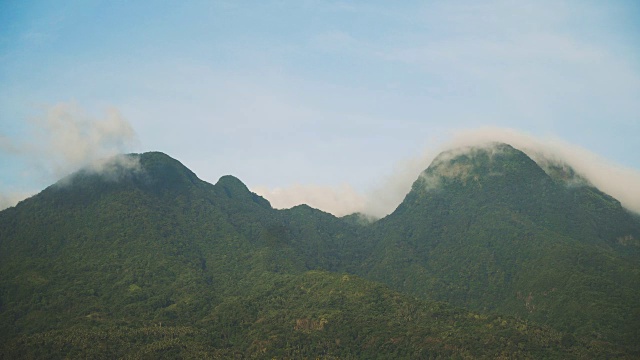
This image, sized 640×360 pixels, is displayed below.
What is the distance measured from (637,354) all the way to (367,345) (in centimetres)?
5512

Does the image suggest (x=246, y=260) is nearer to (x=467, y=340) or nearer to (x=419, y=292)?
(x=419, y=292)

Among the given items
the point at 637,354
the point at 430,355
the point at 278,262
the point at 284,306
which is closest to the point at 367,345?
the point at 430,355

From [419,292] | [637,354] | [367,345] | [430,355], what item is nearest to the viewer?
[637,354]

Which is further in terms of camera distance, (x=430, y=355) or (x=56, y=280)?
(x=56, y=280)

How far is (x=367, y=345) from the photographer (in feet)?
443

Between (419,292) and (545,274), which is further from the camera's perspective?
(419,292)

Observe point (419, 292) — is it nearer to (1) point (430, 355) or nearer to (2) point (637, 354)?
(1) point (430, 355)

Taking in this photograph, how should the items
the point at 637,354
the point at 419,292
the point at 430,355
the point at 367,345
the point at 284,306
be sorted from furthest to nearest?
the point at 419,292
the point at 284,306
the point at 367,345
the point at 430,355
the point at 637,354

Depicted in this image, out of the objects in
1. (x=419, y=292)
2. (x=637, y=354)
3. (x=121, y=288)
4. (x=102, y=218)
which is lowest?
(x=637, y=354)

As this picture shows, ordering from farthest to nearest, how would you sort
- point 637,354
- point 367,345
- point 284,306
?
point 284,306
point 367,345
point 637,354

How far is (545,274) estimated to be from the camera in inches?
6560

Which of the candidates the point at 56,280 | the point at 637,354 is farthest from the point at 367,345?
the point at 56,280

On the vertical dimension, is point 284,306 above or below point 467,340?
above

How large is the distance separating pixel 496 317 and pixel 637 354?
104 ft
